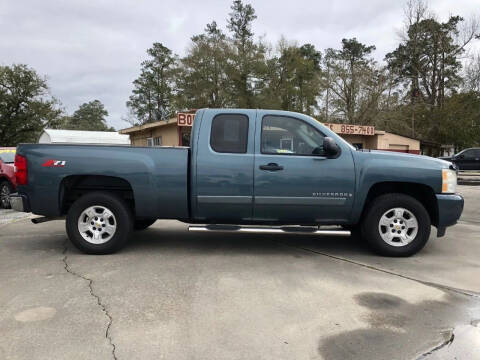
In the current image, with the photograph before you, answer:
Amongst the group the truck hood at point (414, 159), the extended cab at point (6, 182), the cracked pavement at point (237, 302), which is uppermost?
the truck hood at point (414, 159)

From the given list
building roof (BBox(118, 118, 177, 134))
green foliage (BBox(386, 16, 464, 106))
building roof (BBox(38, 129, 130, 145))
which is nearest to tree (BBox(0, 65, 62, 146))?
building roof (BBox(38, 129, 130, 145))

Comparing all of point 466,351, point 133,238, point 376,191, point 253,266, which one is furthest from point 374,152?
point 133,238

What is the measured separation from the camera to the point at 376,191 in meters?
5.09

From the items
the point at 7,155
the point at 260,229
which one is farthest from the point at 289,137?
the point at 7,155

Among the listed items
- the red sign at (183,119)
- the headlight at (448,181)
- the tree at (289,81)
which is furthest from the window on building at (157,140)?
the headlight at (448,181)

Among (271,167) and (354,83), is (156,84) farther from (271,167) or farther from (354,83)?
(271,167)

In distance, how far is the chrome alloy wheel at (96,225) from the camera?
16.2 ft

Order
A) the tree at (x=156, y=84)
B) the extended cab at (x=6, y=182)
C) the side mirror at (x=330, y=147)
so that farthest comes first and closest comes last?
the tree at (x=156, y=84)
the extended cab at (x=6, y=182)
the side mirror at (x=330, y=147)

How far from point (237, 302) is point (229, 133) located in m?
2.29

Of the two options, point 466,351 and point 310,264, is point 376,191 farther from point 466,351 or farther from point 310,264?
point 466,351

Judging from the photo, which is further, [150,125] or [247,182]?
[150,125]

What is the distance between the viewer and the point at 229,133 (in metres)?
4.92

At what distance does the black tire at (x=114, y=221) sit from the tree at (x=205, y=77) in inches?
1348

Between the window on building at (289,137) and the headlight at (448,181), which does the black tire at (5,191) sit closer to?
the window on building at (289,137)
